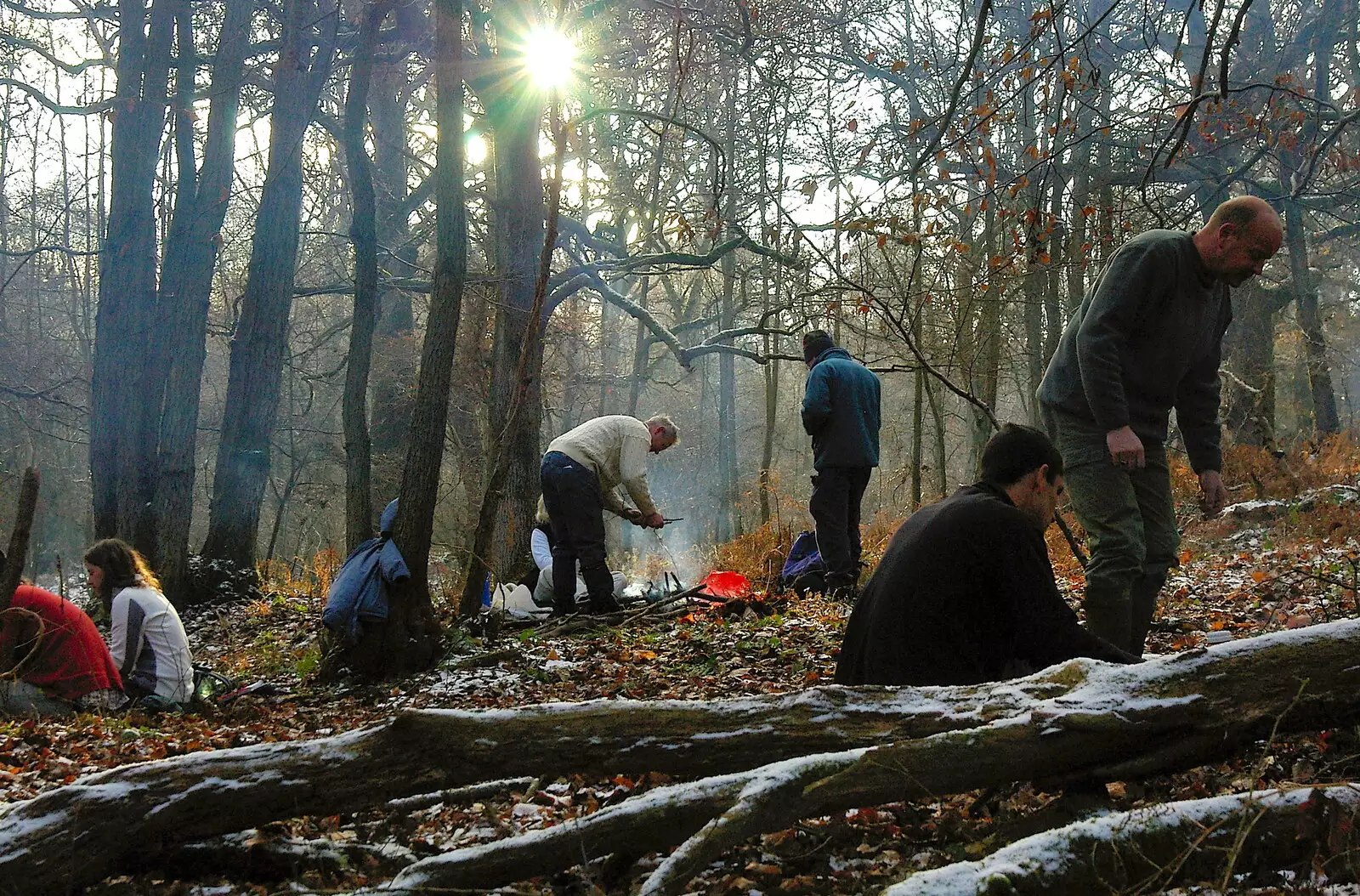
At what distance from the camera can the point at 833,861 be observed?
2555mm

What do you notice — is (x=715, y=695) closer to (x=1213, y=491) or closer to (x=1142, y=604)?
(x=1142, y=604)

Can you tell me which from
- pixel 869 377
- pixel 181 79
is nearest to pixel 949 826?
pixel 869 377

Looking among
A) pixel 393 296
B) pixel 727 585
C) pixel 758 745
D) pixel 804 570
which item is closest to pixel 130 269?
pixel 727 585

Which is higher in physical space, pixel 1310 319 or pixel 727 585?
pixel 1310 319

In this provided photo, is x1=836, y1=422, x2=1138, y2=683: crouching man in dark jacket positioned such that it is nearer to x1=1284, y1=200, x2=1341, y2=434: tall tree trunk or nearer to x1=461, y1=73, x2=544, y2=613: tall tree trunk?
x1=461, y1=73, x2=544, y2=613: tall tree trunk

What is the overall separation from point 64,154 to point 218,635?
2238cm

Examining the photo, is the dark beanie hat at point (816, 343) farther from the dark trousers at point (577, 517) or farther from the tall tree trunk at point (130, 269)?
the tall tree trunk at point (130, 269)

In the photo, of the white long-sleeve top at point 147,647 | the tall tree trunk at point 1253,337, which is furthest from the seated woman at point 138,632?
the tall tree trunk at point 1253,337

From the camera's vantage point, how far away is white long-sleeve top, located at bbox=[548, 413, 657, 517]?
26.6 feet

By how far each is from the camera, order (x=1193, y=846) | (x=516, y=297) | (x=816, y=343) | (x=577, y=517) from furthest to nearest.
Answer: (x=516, y=297)
(x=816, y=343)
(x=577, y=517)
(x=1193, y=846)

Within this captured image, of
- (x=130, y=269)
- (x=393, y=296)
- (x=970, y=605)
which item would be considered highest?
(x=393, y=296)

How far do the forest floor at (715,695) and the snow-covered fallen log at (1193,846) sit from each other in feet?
0.36

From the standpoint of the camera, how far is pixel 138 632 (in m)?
6.22

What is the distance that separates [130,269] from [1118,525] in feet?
38.8
